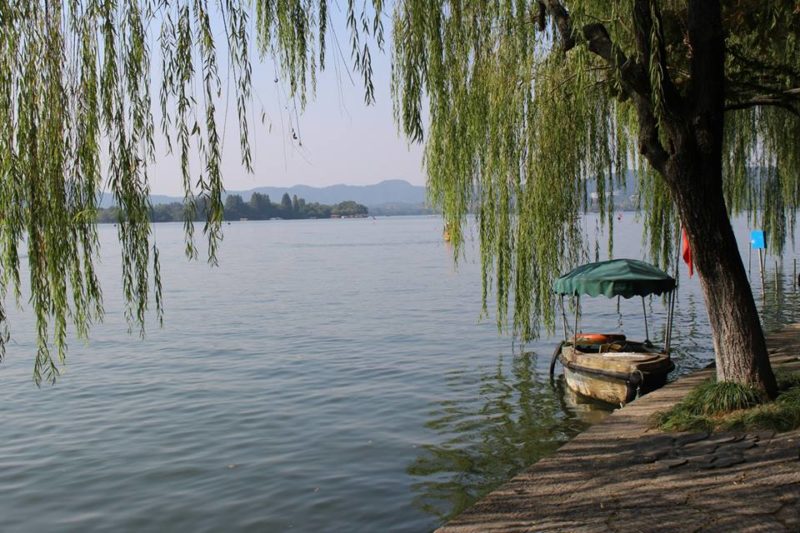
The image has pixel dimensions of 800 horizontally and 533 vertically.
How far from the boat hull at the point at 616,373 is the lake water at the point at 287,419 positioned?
355mm

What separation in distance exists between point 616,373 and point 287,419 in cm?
546

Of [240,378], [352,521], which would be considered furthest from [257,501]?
[240,378]

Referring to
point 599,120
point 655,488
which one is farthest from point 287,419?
point 655,488

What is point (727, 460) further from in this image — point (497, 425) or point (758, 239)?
point (758, 239)

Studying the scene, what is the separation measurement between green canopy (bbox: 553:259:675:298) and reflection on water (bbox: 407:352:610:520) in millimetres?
1972

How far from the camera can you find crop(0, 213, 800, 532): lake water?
9.19 metres

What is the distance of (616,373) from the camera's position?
494 inches

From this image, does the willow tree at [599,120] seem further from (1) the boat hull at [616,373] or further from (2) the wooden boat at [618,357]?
(1) the boat hull at [616,373]

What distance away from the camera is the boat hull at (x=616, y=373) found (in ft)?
40.0

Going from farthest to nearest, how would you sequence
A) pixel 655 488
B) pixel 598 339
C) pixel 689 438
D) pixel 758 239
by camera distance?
pixel 758 239
pixel 598 339
pixel 689 438
pixel 655 488

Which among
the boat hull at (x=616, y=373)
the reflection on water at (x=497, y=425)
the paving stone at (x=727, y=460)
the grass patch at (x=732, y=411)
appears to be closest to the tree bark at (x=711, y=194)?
the grass patch at (x=732, y=411)

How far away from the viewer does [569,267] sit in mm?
13344

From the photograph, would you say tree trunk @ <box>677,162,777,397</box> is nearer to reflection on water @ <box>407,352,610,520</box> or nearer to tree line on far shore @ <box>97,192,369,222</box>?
reflection on water @ <box>407,352,610,520</box>

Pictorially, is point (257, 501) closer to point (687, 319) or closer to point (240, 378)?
point (240, 378)
